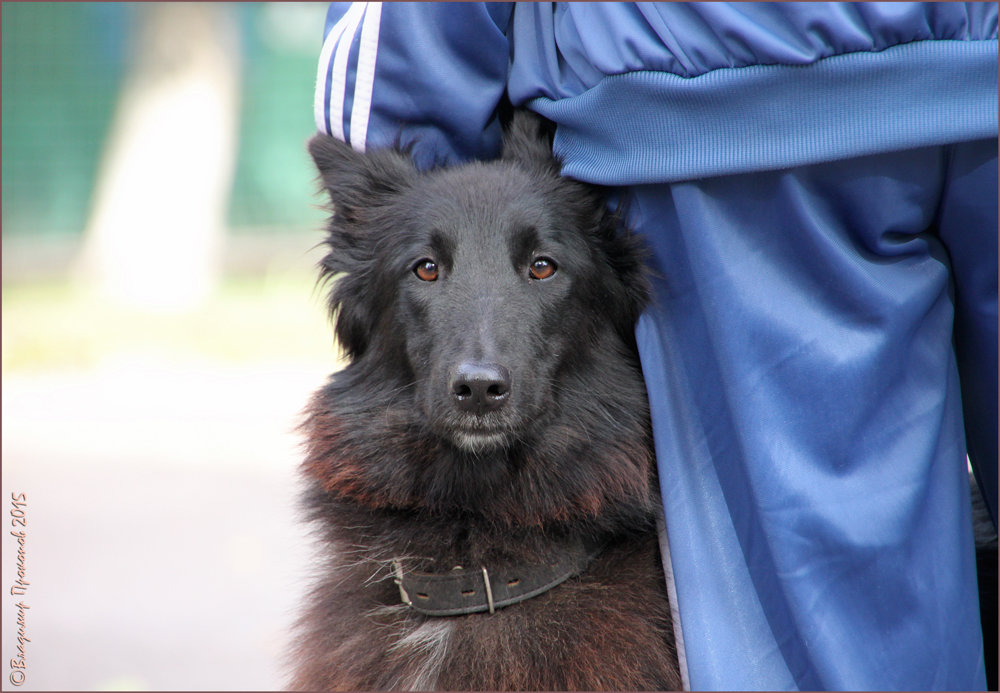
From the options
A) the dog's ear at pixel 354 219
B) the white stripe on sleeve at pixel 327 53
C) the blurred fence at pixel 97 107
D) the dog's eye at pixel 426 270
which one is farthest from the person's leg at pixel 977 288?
the blurred fence at pixel 97 107

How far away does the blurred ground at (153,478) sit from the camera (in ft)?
13.5

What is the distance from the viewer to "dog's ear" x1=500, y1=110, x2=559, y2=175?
7.85ft

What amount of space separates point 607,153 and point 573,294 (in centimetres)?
39

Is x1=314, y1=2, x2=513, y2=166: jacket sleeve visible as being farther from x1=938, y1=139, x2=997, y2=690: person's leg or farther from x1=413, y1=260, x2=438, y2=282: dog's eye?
x1=938, y1=139, x2=997, y2=690: person's leg

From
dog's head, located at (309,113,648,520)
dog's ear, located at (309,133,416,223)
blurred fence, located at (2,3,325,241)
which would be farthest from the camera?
blurred fence, located at (2,3,325,241)

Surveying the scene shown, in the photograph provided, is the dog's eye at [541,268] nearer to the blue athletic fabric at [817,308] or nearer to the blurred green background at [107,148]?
the blue athletic fabric at [817,308]

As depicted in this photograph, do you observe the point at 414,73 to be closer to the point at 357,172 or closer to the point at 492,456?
the point at 357,172

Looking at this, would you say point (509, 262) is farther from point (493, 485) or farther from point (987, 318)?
point (987, 318)

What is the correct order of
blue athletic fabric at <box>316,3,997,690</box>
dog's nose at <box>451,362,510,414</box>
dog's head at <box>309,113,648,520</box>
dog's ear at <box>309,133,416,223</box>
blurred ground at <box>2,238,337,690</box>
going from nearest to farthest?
blue athletic fabric at <box>316,3,997,690</box> < dog's nose at <box>451,362,510,414</box> < dog's head at <box>309,113,648,520</box> < dog's ear at <box>309,133,416,223</box> < blurred ground at <box>2,238,337,690</box>

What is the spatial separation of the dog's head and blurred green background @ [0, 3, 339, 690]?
1.81 feet

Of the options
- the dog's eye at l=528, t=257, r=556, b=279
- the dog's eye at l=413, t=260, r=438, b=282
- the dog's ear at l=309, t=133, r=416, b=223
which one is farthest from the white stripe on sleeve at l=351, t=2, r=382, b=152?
the dog's eye at l=528, t=257, r=556, b=279

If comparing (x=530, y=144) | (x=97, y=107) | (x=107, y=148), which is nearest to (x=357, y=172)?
(x=530, y=144)

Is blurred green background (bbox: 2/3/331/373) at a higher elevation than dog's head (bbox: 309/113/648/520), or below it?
higher

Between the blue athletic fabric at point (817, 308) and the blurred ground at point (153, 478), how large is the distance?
3.99ft
